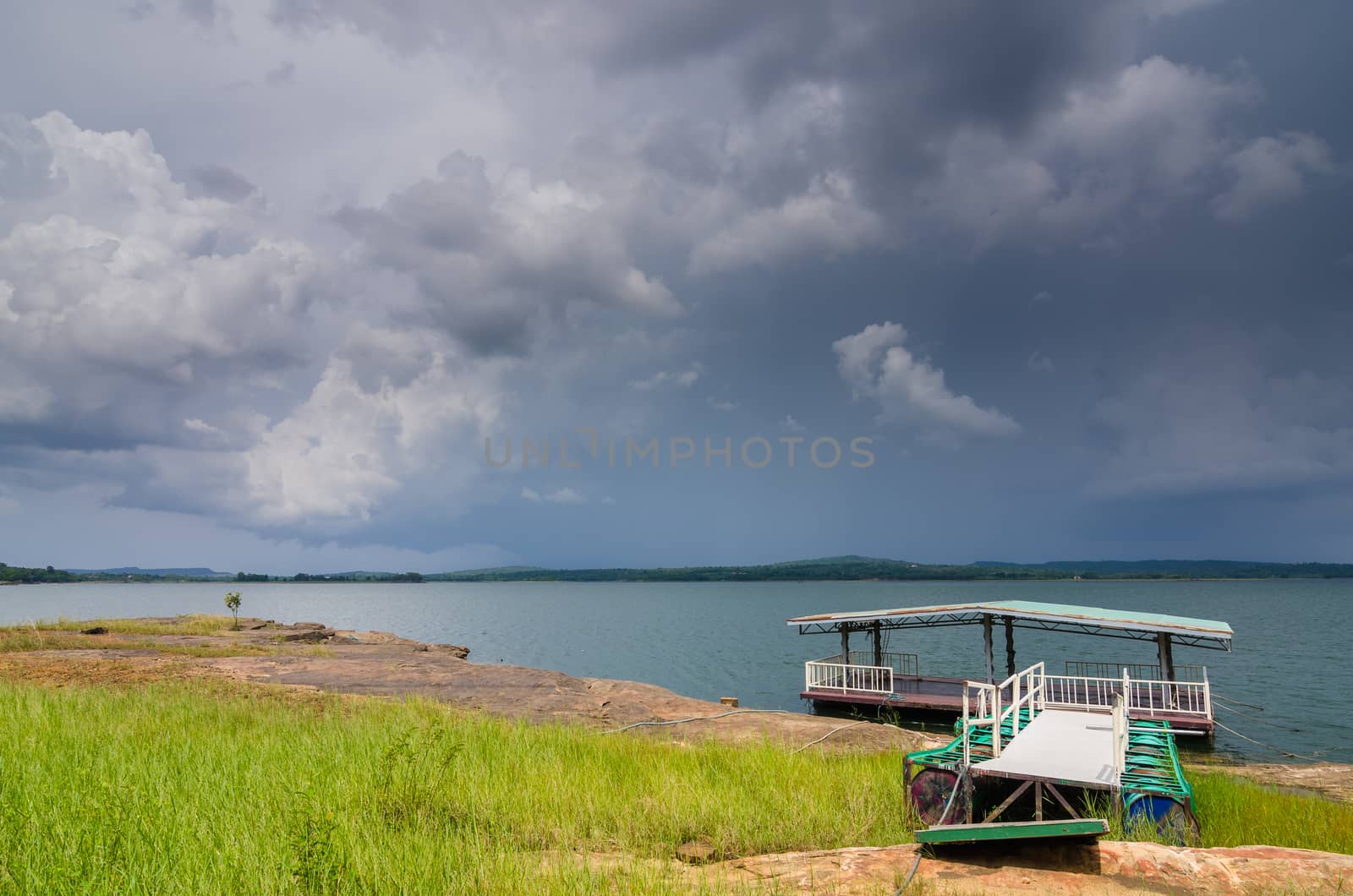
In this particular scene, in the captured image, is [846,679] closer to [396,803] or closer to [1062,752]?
[1062,752]

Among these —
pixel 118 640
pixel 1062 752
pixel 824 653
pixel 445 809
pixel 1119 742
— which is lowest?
pixel 824 653

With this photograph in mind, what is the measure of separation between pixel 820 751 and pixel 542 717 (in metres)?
6.83

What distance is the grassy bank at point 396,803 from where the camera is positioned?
217 inches

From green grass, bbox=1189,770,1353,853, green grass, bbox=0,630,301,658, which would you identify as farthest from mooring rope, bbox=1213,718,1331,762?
green grass, bbox=0,630,301,658

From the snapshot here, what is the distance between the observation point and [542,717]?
58.6 feet

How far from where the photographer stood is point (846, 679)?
31.2 meters

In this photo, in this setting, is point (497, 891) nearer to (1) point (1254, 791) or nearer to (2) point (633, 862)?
(2) point (633, 862)

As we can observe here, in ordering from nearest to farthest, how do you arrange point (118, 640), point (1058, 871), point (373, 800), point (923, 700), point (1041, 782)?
point (1058, 871)
point (373, 800)
point (1041, 782)
point (923, 700)
point (118, 640)

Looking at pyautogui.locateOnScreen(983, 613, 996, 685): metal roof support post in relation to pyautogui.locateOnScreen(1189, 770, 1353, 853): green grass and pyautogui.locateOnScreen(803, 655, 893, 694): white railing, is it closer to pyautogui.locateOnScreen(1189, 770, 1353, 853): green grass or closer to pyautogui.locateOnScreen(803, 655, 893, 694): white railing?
pyautogui.locateOnScreen(803, 655, 893, 694): white railing

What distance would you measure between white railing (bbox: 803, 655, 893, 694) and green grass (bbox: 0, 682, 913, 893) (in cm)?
1669

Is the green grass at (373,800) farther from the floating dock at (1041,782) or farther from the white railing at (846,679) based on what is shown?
the white railing at (846,679)

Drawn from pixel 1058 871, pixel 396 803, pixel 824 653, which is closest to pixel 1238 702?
pixel 824 653

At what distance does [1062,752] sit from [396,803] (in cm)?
862

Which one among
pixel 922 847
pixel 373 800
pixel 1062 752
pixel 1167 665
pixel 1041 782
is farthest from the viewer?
pixel 1167 665
